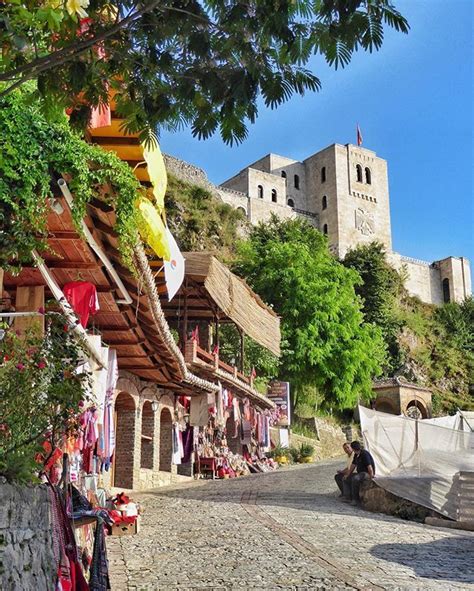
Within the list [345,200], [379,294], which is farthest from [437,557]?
[345,200]

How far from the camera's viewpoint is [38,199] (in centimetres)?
593

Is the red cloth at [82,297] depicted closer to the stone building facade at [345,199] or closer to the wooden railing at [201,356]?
the wooden railing at [201,356]

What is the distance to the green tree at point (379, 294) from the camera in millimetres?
47938

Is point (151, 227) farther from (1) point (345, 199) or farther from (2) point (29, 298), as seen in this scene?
(1) point (345, 199)

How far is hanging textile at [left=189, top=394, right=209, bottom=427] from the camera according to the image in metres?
18.8

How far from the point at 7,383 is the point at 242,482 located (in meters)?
13.1

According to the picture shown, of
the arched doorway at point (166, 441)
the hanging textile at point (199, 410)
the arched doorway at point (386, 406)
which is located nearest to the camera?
the arched doorway at point (166, 441)

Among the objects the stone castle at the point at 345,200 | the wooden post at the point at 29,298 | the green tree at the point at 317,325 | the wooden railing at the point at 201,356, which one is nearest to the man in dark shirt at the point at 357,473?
the wooden railing at the point at 201,356

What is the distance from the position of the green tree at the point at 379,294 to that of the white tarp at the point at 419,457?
33638 mm

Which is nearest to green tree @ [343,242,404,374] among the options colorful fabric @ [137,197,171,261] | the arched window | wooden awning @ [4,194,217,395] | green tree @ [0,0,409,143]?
the arched window

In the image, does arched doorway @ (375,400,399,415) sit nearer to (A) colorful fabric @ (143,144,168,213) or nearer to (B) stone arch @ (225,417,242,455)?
(B) stone arch @ (225,417,242,455)

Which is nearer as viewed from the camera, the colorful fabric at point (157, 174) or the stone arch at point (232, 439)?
the colorful fabric at point (157, 174)

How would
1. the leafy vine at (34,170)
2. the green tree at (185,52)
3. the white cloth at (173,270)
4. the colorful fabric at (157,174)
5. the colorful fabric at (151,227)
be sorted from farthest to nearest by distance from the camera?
the white cloth at (173,270)
the colorful fabric at (157,174)
the colorful fabric at (151,227)
the leafy vine at (34,170)
the green tree at (185,52)

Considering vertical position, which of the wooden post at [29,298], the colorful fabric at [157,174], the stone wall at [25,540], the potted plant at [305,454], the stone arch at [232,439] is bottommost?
the stone wall at [25,540]
